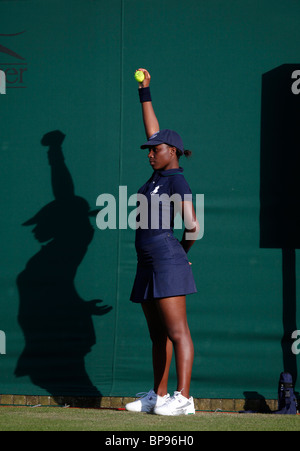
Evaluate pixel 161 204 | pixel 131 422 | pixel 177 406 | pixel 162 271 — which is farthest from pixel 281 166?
pixel 131 422

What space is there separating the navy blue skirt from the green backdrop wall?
1.09 meters

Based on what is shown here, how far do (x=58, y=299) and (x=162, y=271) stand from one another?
4.86 feet

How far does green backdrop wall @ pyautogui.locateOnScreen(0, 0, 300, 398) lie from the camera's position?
4891 mm

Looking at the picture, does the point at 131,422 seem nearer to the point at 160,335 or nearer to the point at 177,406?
the point at 177,406

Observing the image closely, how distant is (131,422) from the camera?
11.4ft

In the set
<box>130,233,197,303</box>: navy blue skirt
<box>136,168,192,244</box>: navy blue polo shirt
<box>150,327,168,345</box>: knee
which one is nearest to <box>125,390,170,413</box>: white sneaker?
<box>150,327,168,345</box>: knee

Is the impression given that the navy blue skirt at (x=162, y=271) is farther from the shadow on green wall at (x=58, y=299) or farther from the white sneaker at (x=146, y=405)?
the shadow on green wall at (x=58, y=299)

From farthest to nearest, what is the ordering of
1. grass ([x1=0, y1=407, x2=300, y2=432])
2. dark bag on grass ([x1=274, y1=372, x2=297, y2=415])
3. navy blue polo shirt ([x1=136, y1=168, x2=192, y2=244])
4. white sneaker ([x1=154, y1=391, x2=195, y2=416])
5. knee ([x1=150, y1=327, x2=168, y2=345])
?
1. dark bag on grass ([x1=274, y1=372, x2=297, y2=415])
2. knee ([x1=150, y1=327, x2=168, y2=345])
3. navy blue polo shirt ([x1=136, y1=168, x2=192, y2=244])
4. white sneaker ([x1=154, y1=391, x2=195, y2=416])
5. grass ([x1=0, y1=407, x2=300, y2=432])

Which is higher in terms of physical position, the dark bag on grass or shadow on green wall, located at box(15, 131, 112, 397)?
shadow on green wall, located at box(15, 131, 112, 397)

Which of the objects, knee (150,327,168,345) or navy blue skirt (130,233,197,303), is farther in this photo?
knee (150,327,168,345)

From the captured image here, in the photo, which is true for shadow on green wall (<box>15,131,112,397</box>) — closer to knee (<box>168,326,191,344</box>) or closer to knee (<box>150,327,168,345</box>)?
knee (<box>150,327,168,345</box>)

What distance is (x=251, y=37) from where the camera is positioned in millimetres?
5027

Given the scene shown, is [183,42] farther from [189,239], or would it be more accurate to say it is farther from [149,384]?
[149,384]
